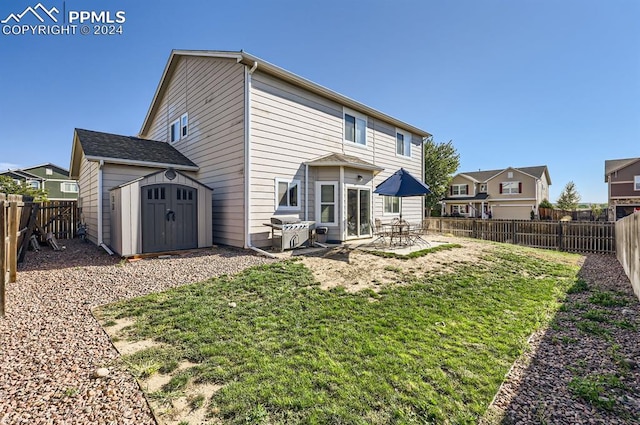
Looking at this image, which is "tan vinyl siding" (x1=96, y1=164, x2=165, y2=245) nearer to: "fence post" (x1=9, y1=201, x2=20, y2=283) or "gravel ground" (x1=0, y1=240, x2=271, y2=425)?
"gravel ground" (x1=0, y1=240, x2=271, y2=425)

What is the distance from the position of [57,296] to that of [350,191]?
862 centimetres

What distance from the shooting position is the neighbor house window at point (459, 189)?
120 feet

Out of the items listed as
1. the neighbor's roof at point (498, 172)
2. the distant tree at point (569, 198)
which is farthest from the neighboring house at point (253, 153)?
the distant tree at point (569, 198)

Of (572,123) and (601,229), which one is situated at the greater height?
(572,123)

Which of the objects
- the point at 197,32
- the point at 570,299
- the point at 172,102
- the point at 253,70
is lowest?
the point at 570,299

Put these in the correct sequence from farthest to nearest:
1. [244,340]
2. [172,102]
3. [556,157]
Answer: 1. [556,157]
2. [172,102]
3. [244,340]

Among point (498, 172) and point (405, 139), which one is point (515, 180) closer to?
point (498, 172)

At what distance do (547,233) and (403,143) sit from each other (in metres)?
8.08

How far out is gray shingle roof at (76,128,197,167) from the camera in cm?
936

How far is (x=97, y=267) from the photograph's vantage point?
687 cm

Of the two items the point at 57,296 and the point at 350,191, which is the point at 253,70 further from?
the point at 57,296

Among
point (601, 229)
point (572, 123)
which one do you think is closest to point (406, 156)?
point (601, 229)

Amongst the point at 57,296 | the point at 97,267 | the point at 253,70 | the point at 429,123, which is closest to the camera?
the point at 57,296

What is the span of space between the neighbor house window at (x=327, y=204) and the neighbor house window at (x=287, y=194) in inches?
34.1
